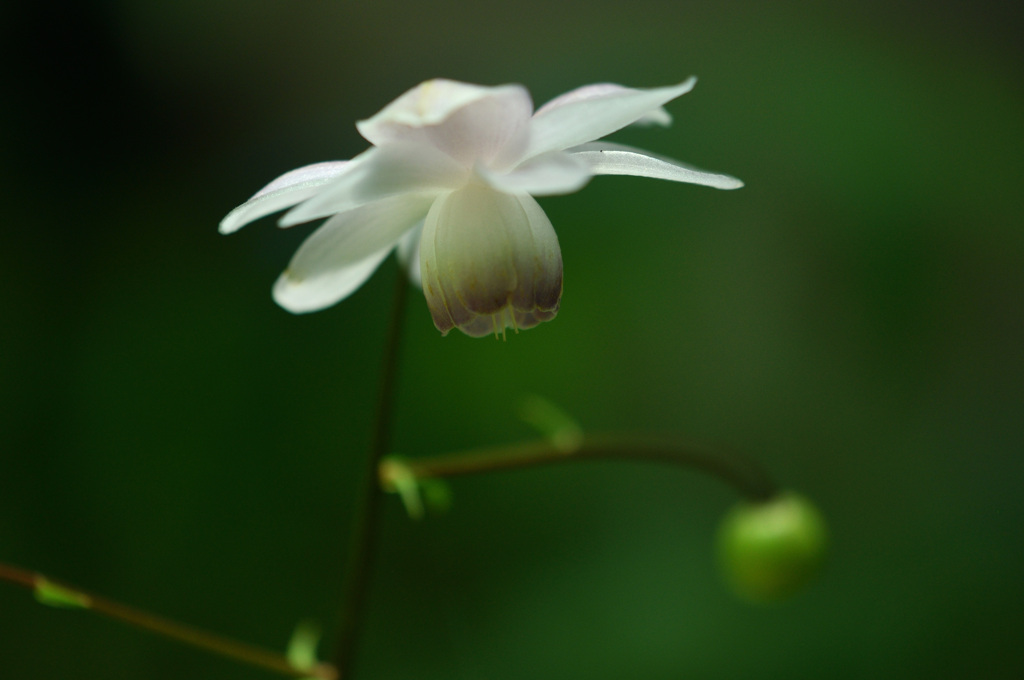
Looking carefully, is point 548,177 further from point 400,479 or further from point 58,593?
point 58,593

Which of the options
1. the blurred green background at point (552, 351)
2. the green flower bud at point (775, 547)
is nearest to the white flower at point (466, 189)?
the green flower bud at point (775, 547)

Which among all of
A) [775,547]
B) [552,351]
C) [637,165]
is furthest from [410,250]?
[552,351]

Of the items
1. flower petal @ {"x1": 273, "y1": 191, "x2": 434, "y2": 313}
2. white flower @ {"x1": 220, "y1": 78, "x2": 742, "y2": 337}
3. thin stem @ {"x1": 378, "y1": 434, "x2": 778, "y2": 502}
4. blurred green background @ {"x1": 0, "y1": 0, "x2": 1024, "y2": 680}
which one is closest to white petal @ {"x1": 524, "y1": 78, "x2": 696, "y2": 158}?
white flower @ {"x1": 220, "y1": 78, "x2": 742, "y2": 337}

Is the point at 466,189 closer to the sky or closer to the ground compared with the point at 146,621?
closer to the sky

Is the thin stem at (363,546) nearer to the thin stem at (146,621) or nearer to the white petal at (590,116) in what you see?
the thin stem at (146,621)

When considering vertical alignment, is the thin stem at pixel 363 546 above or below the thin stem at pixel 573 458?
below

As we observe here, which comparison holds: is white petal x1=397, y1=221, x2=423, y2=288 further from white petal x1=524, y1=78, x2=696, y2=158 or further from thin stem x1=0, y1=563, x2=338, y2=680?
thin stem x1=0, y1=563, x2=338, y2=680
